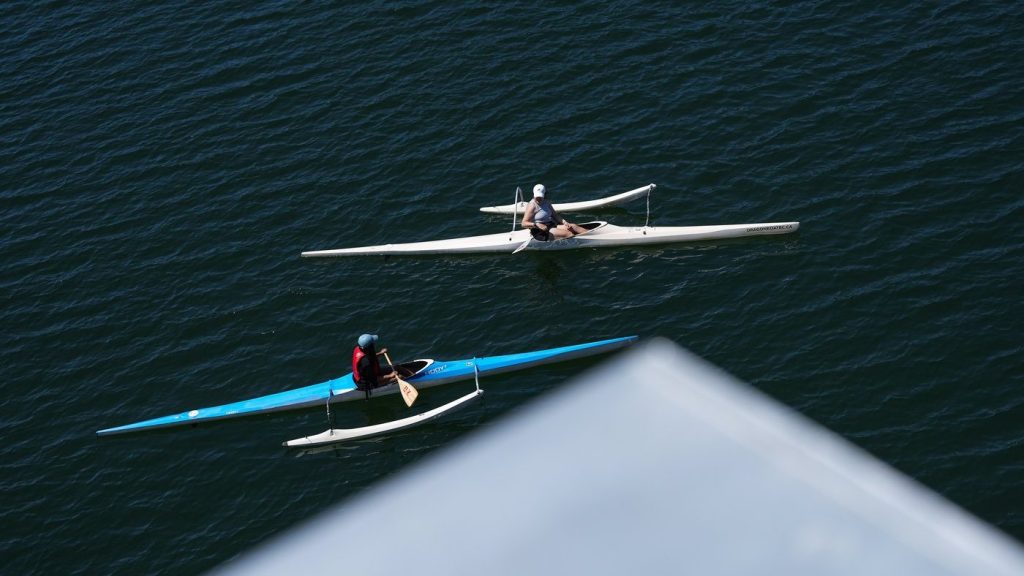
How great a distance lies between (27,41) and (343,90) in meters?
16.4

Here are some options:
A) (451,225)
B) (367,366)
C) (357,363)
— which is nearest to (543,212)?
(451,225)

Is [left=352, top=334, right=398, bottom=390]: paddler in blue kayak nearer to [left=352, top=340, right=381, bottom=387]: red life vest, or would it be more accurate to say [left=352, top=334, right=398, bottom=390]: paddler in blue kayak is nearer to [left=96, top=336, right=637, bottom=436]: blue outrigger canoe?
[left=352, top=340, right=381, bottom=387]: red life vest

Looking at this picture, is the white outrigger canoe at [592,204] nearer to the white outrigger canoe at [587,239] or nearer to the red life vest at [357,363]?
the white outrigger canoe at [587,239]

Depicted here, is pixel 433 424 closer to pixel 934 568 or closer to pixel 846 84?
pixel 846 84

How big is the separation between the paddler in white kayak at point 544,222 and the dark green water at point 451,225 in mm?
742

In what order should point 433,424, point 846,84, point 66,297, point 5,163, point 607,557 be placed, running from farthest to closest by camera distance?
point 5,163 → point 846,84 → point 66,297 → point 433,424 → point 607,557

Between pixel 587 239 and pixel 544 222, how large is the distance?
4.96 ft

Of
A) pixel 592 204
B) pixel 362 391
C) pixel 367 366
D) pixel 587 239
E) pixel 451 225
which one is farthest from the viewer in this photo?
pixel 451 225

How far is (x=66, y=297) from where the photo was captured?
38281mm

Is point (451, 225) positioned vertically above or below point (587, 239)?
above

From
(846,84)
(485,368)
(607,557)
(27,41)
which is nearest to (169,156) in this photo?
(27,41)

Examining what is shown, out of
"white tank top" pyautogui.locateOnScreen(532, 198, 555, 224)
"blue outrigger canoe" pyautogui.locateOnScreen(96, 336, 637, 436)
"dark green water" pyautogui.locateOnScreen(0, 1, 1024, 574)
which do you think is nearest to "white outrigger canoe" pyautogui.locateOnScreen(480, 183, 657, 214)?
"dark green water" pyautogui.locateOnScreen(0, 1, 1024, 574)

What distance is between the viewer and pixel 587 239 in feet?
123

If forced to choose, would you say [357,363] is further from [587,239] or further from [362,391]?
[587,239]
